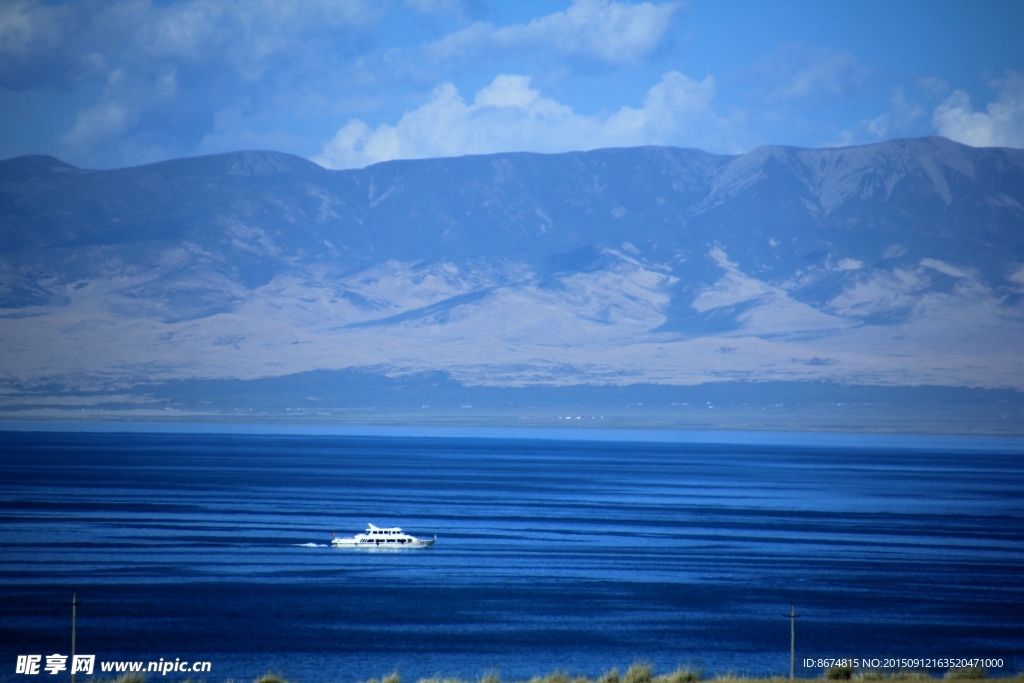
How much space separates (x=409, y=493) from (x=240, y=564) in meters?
40.2

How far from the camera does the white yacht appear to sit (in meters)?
64.6

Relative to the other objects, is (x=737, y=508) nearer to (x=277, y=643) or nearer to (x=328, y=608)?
(x=328, y=608)

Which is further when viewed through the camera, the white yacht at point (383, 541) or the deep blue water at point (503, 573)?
the white yacht at point (383, 541)

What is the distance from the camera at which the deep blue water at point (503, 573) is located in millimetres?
42188

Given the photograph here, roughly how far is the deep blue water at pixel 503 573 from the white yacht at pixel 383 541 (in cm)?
102

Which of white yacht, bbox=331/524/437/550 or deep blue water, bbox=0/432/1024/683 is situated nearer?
deep blue water, bbox=0/432/1024/683

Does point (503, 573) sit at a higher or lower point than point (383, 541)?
lower

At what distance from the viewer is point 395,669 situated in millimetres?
38656

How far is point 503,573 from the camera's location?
5666cm

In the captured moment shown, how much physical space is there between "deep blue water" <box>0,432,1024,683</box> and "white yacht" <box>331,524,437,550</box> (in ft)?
3.35

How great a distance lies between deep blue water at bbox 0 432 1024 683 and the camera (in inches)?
1661

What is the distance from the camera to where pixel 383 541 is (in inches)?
2564

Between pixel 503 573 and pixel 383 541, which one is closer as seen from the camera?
pixel 503 573

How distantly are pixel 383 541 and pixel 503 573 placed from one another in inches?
404
